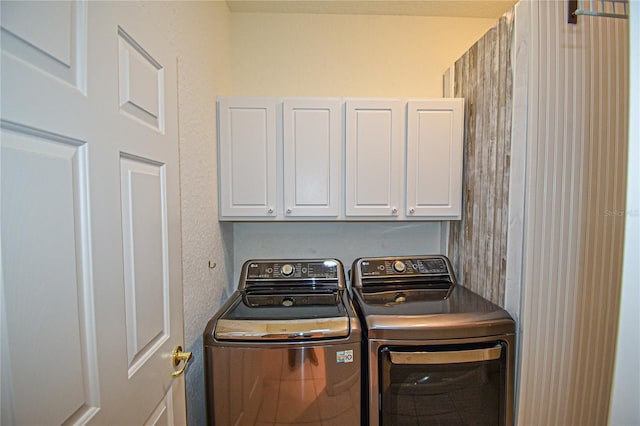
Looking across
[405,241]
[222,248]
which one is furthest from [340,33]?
[222,248]

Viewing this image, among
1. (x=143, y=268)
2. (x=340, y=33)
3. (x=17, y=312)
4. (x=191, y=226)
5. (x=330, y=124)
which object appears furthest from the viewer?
(x=340, y=33)

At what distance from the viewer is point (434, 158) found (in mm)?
1672

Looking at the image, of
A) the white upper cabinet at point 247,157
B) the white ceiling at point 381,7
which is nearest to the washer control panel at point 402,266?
the white upper cabinet at point 247,157

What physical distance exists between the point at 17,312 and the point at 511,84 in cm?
182

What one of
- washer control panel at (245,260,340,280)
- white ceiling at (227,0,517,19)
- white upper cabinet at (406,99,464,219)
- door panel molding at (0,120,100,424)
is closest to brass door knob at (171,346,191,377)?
door panel molding at (0,120,100,424)

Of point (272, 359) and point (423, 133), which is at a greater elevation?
point (423, 133)

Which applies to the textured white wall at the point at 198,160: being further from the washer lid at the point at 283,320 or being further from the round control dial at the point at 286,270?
the round control dial at the point at 286,270

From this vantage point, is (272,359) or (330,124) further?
(330,124)

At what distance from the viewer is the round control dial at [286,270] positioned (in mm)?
1684

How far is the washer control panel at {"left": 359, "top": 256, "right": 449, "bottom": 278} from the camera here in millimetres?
1721

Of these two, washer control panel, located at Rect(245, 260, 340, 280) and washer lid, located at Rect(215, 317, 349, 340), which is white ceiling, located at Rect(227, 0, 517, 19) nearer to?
washer control panel, located at Rect(245, 260, 340, 280)

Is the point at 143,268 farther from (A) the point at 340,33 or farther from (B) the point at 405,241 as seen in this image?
(A) the point at 340,33

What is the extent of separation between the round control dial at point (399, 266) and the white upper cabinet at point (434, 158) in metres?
0.32

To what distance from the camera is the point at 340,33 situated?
193 cm
